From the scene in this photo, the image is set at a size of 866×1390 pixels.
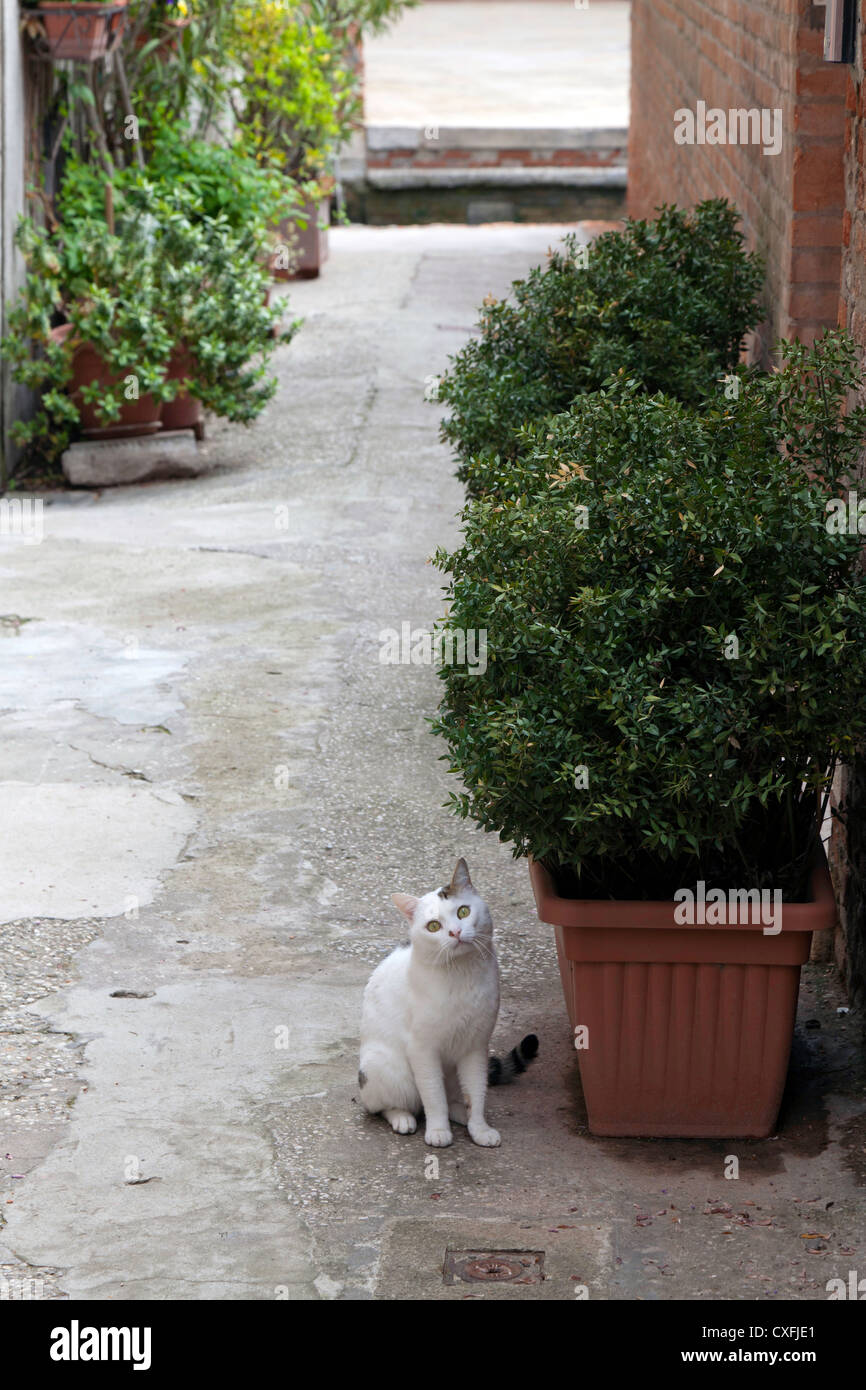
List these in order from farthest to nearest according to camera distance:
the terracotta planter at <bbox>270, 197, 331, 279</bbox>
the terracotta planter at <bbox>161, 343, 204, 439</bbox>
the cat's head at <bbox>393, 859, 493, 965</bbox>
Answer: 1. the terracotta planter at <bbox>270, 197, 331, 279</bbox>
2. the terracotta planter at <bbox>161, 343, 204, 439</bbox>
3. the cat's head at <bbox>393, 859, 493, 965</bbox>

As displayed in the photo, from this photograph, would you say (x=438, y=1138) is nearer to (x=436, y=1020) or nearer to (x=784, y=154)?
(x=436, y=1020)

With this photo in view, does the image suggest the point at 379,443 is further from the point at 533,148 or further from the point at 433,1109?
the point at 533,148

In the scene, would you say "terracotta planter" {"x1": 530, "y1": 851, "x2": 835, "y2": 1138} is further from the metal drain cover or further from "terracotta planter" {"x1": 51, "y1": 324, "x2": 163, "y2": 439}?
"terracotta planter" {"x1": 51, "y1": 324, "x2": 163, "y2": 439}

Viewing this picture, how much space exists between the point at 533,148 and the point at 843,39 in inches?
559

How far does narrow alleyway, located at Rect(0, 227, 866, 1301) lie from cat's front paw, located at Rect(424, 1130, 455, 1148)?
34mm

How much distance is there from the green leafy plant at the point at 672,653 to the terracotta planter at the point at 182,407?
5.18 m

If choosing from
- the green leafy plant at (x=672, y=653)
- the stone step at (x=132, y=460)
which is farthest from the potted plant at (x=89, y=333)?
the green leafy plant at (x=672, y=653)

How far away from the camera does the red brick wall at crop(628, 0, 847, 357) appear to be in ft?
13.1

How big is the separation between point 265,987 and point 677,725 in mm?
1327

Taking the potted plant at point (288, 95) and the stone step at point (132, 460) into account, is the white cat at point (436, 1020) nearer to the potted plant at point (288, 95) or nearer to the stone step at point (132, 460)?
the stone step at point (132, 460)

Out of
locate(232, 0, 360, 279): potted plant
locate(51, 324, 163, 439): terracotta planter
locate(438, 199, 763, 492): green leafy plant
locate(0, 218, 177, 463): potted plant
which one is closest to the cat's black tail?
locate(438, 199, 763, 492): green leafy plant

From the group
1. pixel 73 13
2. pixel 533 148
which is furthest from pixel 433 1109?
pixel 533 148

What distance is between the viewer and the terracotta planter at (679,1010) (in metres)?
2.96

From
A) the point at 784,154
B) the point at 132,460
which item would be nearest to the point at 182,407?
the point at 132,460
